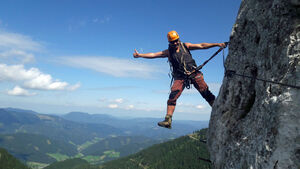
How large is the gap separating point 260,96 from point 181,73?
16.6 feet

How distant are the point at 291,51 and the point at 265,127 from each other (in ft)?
5.76

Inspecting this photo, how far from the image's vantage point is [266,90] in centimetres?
484

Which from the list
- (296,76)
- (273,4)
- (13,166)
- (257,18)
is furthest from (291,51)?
(13,166)

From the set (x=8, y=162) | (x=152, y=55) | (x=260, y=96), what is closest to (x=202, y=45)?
(x=152, y=55)

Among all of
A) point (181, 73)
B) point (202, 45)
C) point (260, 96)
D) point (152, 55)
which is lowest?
point (260, 96)

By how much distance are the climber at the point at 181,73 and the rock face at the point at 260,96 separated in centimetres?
212

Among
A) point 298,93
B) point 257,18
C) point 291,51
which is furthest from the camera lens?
point 257,18

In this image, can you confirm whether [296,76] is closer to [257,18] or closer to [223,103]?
[257,18]

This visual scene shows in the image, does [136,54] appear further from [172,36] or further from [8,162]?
[8,162]

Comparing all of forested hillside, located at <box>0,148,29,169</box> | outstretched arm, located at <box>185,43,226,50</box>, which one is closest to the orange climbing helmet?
outstretched arm, located at <box>185,43,226,50</box>

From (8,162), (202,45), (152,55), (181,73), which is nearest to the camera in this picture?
(202,45)

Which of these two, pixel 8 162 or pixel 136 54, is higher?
pixel 136 54

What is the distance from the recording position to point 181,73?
10.0 meters

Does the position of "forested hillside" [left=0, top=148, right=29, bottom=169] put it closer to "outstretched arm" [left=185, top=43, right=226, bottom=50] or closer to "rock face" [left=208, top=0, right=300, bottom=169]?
"outstretched arm" [left=185, top=43, right=226, bottom=50]
